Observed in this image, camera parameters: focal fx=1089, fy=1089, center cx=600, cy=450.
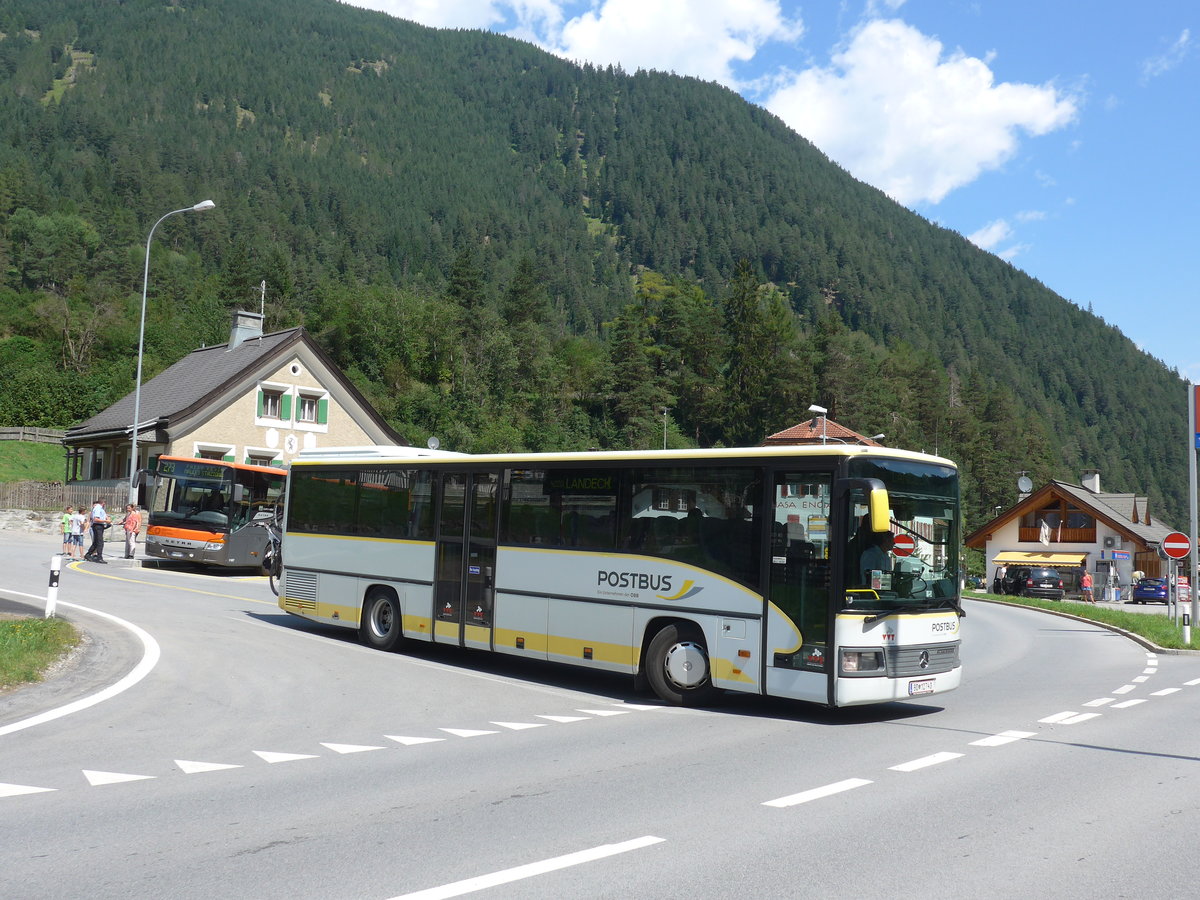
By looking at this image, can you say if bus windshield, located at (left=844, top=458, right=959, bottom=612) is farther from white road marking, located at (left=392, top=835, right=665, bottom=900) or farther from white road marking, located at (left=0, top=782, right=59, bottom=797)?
white road marking, located at (left=0, top=782, right=59, bottom=797)

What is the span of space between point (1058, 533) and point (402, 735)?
69.4 m

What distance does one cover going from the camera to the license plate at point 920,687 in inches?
436

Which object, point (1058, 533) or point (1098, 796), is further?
point (1058, 533)

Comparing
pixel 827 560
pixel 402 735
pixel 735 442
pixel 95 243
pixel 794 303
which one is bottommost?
pixel 402 735

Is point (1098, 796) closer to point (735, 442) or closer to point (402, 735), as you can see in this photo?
point (402, 735)

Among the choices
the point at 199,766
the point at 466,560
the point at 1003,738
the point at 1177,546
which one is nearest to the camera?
the point at 199,766

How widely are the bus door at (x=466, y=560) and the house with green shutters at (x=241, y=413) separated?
3389 cm

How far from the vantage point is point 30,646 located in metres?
12.6

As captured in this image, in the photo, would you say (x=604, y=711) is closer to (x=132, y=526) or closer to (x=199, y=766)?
(x=199, y=766)

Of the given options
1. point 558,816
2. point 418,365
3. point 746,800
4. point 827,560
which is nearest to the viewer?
point 558,816

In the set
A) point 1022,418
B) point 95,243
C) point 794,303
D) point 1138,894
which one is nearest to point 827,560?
point 1138,894

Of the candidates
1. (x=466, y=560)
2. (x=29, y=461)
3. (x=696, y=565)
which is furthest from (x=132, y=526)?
(x=29, y=461)

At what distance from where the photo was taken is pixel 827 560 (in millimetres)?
10805

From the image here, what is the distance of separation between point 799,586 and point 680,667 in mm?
1875
